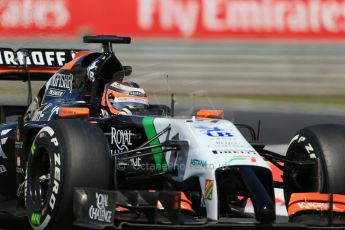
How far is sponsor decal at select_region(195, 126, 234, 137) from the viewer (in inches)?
281

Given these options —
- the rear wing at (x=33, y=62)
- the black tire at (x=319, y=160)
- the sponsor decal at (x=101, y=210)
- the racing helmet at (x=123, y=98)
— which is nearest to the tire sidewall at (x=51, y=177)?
the sponsor decal at (x=101, y=210)

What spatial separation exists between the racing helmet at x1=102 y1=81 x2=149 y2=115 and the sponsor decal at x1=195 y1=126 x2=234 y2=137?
1275 millimetres

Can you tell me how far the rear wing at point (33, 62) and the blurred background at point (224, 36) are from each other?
5.24 meters

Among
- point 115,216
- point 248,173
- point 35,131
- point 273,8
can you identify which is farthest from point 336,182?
point 273,8

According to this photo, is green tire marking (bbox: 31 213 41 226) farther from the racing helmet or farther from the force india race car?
the racing helmet

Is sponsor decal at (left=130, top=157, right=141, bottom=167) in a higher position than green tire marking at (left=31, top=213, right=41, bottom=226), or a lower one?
higher

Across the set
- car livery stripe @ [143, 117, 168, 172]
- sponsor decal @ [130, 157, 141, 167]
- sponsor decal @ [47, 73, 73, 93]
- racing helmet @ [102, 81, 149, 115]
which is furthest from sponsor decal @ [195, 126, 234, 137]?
sponsor decal @ [47, 73, 73, 93]

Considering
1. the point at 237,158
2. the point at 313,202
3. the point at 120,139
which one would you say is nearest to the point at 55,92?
the point at 120,139

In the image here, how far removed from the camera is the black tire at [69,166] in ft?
22.4

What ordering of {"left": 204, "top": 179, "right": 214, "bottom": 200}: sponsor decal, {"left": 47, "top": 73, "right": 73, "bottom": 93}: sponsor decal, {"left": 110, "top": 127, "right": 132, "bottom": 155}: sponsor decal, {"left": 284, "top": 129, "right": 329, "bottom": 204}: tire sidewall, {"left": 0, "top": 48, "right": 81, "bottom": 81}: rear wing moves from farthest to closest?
1. {"left": 0, "top": 48, "right": 81, "bottom": 81}: rear wing
2. {"left": 47, "top": 73, "right": 73, "bottom": 93}: sponsor decal
3. {"left": 110, "top": 127, "right": 132, "bottom": 155}: sponsor decal
4. {"left": 284, "top": 129, "right": 329, "bottom": 204}: tire sidewall
5. {"left": 204, "top": 179, "right": 214, "bottom": 200}: sponsor decal

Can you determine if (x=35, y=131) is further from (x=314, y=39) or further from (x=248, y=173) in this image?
(x=314, y=39)

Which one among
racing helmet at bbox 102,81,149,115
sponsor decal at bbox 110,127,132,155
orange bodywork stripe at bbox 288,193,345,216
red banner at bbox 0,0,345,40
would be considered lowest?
orange bodywork stripe at bbox 288,193,345,216

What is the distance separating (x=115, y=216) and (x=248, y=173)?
3.09ft

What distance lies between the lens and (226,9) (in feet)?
51.9
